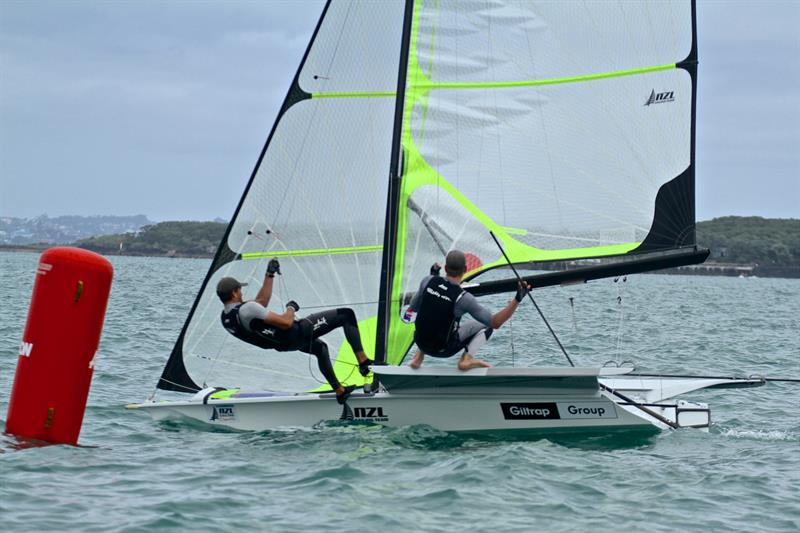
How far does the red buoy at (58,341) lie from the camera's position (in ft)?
28.1

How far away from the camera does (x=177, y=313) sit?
87.7ft

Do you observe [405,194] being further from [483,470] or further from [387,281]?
[483,470]

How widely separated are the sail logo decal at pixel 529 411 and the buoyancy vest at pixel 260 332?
1810 mm

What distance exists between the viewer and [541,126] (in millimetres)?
10500

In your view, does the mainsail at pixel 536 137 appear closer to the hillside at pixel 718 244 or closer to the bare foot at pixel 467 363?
the bare foot at pixel 467 363

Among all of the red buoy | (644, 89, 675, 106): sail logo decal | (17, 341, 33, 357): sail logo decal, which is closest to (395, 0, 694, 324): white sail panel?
(644, 89, 675, 106): sail logo decal

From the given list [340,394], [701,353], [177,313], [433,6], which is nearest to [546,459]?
[340,394]

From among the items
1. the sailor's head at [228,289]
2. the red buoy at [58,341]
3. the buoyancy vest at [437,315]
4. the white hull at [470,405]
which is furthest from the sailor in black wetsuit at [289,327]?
the red buoy at [58,341]

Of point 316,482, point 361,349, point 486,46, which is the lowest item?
point 316,482

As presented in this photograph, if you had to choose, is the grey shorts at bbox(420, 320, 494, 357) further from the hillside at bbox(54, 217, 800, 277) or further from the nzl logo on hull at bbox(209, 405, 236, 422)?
the hillside at bbox(54, 217, 800, 277)

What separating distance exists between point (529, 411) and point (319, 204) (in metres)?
2.69

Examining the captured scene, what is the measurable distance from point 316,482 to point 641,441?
297cm

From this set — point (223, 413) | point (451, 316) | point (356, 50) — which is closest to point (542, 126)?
point (356, 50)

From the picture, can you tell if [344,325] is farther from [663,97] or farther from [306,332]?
[663,97]
